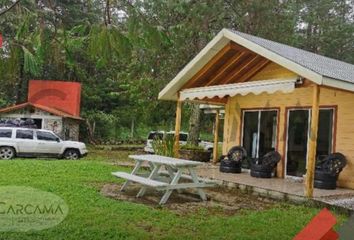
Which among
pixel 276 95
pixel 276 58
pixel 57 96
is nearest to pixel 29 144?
pixel 57 96

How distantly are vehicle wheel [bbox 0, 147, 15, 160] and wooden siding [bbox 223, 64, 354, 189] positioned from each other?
31.6 feet

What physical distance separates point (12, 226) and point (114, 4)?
394cm

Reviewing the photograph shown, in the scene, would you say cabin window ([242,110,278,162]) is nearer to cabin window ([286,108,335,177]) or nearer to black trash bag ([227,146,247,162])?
black trash bag ([227,146,247,162])

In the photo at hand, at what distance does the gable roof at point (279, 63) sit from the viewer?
8.98 metres

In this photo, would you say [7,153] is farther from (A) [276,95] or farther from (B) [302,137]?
(B) [302,137]

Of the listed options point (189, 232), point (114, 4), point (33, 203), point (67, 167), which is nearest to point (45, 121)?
point (67, 167)

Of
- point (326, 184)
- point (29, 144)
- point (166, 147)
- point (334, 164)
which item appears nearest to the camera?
point (326, 184)

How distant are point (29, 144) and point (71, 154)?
6.70 ft

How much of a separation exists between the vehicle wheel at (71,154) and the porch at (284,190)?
9296 mm

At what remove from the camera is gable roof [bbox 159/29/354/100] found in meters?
8.98

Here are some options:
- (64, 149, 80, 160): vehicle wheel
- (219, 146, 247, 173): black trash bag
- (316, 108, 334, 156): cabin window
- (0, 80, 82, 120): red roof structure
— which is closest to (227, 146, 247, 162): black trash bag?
(219, 146, 247, 173): black trash bag

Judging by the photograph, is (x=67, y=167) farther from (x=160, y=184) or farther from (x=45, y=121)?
(x=45, y=121)

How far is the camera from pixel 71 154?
19.5m

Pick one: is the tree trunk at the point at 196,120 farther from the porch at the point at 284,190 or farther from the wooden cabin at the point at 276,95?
the porch at the point at 284,190
